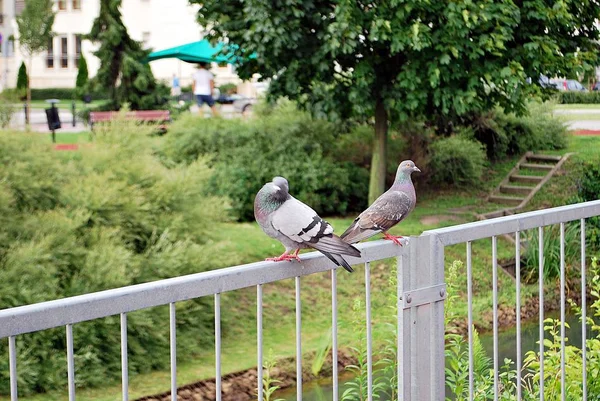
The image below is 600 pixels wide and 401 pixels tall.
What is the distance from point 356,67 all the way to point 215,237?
10.1 ft

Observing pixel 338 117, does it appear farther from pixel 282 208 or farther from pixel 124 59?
pixel 124 59

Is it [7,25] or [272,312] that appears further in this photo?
[7,25]

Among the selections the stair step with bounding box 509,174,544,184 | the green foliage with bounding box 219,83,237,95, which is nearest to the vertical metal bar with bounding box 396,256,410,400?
the stair step with bounding box 509,174,544,184

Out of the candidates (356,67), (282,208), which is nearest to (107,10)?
(356,67)

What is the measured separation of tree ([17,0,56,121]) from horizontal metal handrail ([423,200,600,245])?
3366cm

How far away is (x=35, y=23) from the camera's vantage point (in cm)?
3578

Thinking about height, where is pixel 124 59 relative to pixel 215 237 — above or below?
above

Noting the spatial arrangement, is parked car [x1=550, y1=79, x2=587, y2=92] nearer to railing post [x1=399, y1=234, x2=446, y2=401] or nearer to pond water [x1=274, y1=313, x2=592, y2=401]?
pond water [x1=274, y1=313, x2=592, y2=401]

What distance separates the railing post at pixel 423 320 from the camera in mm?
2604

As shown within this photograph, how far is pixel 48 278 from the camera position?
27.9ft

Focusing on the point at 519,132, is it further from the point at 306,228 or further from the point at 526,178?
the point at 306,228

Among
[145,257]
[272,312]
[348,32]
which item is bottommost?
[272,312]

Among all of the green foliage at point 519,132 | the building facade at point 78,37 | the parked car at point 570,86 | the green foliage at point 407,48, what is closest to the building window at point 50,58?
the building facade at point 78,37

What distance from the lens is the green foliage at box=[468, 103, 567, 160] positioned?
15.9m
